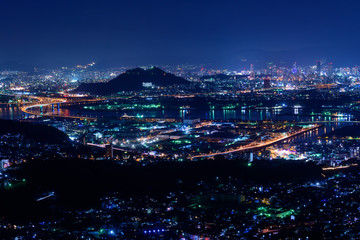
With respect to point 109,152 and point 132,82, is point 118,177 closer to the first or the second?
point 109,152

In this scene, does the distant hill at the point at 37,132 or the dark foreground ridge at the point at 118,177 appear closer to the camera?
the dark foreground ridge at the point at 118,177

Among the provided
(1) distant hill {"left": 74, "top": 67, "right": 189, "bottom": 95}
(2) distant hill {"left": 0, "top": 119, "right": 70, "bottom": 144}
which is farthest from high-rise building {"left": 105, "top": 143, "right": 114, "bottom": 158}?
(1) distant hill {"left": 74, "top": 67, "right": 189, "bottom": 95}

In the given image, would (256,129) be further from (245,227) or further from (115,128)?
(245,227)

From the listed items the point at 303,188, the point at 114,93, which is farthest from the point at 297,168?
the point at 114,93

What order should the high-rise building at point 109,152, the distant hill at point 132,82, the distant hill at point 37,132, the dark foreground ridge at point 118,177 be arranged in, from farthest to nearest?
the distant hill at point 132,82 → the distant hill at point 37,132 → the high-rise building at point 109,152 → the dark foreground ridge at point 118,177

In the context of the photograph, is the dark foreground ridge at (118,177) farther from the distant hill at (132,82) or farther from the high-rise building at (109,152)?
the distant hill at (132,82)

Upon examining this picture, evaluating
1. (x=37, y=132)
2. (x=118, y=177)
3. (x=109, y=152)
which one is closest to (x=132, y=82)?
(x=37, y=132)

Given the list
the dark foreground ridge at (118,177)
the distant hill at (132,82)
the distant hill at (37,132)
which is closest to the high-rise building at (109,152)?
the dark foreground ridge at (118,177)
